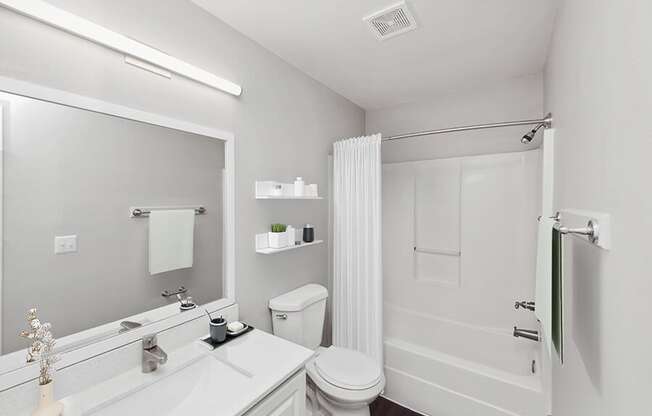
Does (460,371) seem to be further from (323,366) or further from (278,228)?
(278,228)

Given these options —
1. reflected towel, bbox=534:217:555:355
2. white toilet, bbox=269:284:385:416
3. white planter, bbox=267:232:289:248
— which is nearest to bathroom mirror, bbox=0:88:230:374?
white planter, bbox=267:232:289:248

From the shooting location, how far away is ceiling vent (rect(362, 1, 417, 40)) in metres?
1.45

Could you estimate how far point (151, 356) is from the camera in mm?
1144

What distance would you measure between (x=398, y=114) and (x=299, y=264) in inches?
68.9

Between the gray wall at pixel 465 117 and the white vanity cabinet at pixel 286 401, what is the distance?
216 cm

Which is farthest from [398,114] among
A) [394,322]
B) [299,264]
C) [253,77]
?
[394,322]

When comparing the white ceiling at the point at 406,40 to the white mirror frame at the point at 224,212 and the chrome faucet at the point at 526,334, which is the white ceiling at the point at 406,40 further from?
the chrome faucet at the point at 526,334

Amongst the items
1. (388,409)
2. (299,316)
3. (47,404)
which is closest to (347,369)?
(299,316)

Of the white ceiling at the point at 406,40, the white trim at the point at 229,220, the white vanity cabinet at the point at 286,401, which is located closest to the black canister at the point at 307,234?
the white trim at the point at 229,220

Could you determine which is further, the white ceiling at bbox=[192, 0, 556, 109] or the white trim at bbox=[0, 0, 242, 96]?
the white ceiling at bbox=[192, 0, 556, 109]

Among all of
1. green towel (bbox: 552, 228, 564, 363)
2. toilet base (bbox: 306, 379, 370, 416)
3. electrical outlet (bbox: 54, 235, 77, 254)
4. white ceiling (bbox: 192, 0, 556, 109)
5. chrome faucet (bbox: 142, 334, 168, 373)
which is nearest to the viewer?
green towel (bbox: 552, 228, 564, 363)

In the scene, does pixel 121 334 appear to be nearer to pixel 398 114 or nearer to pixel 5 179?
pixel 5 179

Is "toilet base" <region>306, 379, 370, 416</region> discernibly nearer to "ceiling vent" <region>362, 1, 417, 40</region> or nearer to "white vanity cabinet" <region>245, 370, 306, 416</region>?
"white vanity cabinet" <region>245, 370, 306, 416</region>

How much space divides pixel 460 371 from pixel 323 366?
107 centimetres
